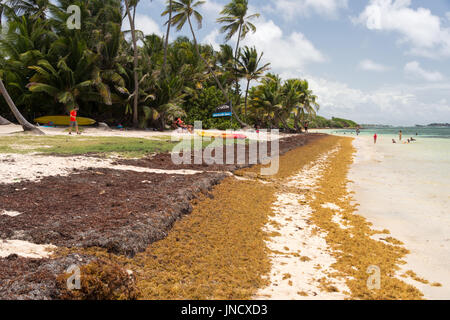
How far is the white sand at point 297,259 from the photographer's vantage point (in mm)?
2879

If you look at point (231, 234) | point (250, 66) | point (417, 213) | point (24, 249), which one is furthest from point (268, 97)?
point (24, 249)

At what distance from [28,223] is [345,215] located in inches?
202

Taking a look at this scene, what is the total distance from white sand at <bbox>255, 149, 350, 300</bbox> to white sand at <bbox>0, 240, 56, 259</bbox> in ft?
7.25

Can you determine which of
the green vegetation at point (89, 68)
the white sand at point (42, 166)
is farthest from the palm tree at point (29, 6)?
the white sand at point (42, 166)

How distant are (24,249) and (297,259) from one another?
305cm

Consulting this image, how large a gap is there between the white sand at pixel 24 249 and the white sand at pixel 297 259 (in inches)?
87.0

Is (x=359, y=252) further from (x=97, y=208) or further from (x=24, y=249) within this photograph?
(x=24, y=249)

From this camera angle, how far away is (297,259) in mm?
3656

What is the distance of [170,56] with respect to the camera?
28.0 m

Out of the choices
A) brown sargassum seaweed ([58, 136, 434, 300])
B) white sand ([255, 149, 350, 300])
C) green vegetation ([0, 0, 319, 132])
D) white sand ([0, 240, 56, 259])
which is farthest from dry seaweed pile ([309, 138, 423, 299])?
green vegetation ([0, 0, 319, 132])

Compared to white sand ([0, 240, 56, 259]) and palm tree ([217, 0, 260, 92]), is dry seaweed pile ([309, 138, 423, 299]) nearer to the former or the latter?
white sand ([0, 240, 56, 259])

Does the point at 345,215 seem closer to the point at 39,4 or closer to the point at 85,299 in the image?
the point at 85,299

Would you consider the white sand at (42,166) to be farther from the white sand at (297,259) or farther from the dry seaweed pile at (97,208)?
the white sand at (297,259)
